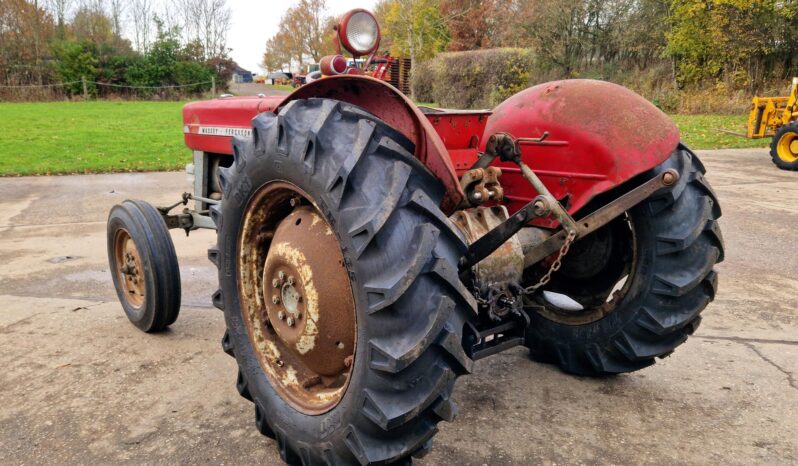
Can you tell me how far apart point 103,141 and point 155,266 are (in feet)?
42.5

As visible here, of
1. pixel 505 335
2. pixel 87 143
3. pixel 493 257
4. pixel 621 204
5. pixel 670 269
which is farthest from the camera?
pixel 87 143

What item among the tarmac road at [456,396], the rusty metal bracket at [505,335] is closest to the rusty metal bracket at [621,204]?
the rusty metal bracket at [505,335]

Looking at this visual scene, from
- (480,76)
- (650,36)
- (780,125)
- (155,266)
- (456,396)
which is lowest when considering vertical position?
(456,396)

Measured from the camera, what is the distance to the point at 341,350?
2182 mm

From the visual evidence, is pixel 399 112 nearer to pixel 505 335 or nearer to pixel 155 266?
pixel 505 335

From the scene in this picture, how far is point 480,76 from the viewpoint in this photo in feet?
85.0

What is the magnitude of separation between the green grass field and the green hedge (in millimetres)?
6929

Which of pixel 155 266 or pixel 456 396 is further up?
pixel 155 266

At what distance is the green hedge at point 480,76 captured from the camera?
25.4m

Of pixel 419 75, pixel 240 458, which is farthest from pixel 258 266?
pixel 419 75

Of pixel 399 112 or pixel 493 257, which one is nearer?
pixel 399 112

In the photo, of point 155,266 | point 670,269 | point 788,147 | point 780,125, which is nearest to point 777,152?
point 788,147

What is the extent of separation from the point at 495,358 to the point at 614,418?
31.1 inches

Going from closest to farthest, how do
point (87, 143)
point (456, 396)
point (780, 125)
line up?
point (456, 396) → point (780, 125) → point (87, 143)
